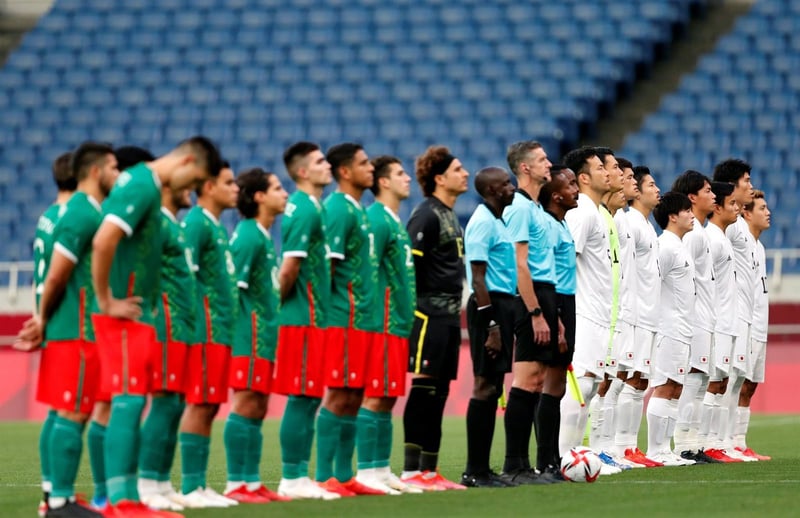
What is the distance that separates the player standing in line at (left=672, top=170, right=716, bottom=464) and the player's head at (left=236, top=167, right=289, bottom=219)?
4.86 m

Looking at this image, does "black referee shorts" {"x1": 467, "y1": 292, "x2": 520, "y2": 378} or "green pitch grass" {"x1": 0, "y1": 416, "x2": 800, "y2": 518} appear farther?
"black referee shorts" {"x1": 467, "y1": 292, "x2": 520, "y2": 378}

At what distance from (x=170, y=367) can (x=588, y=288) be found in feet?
14.7

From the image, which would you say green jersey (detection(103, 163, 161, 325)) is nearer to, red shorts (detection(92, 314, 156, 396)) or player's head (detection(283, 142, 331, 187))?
red shorts (detection(92, 314, 156, 396))

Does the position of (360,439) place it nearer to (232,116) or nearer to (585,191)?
(585,191)

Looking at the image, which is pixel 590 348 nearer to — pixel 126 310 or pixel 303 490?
pixel 303 490

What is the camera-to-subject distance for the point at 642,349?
12.6m

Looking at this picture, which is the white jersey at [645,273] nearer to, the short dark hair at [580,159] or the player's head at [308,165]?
the short dark hair at [580,159]

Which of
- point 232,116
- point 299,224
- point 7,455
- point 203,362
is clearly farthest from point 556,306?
point 232,116

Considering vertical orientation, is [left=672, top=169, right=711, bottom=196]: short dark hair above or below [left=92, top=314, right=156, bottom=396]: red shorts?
above

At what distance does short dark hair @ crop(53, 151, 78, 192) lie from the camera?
8.94 meters

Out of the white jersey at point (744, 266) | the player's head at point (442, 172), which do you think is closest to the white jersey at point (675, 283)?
the white jersey at point (744, 266)

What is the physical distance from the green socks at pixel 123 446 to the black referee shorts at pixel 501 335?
3006 millimetres

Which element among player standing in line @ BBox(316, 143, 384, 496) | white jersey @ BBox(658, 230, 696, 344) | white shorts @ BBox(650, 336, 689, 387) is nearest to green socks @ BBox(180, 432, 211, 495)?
player standing in line @ BBox(316, 143, 384, 496)

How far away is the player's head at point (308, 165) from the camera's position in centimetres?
967
